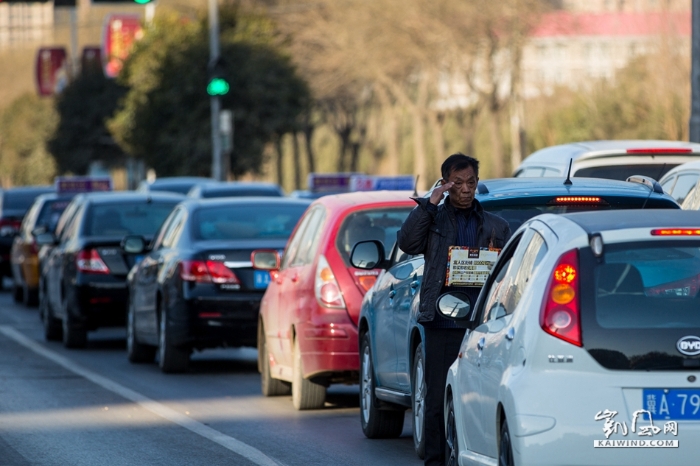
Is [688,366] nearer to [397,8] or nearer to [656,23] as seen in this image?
[656,23]

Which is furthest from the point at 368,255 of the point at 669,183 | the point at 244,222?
the point at 244,222

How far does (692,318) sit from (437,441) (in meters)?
2.57

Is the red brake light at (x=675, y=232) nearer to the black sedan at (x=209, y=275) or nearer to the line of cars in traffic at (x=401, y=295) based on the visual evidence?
the line of cars in traffic at (x=401, y=295)

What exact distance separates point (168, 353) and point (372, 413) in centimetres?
493

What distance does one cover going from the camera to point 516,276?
6.67 metres

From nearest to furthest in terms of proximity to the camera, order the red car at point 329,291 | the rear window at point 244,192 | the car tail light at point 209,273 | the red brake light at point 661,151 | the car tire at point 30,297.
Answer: the red car at point 329,291
the red brake light at point 661,151
the car tail light at point 209,273
the rear window at point 244,192
the car tire at point 30,297

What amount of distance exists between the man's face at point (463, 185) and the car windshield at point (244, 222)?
263 inches

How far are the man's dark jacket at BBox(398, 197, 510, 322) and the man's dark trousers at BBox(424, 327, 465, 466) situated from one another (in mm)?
145

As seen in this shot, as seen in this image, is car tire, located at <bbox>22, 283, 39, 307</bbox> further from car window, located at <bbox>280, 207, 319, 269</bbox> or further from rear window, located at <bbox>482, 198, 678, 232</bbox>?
rear window, located at <bbox>482, 198, 678, 232</bbox>

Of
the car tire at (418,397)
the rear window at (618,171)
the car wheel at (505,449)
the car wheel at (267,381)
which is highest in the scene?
the rear window at (618,171)

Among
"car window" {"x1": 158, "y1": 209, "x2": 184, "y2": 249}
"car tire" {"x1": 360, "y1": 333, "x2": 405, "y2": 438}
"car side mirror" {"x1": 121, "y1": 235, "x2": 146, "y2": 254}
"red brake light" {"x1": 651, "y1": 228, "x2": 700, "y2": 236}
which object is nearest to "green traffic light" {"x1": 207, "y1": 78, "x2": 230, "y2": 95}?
"car side mirror" {"x1": 121, "y1": 235, "x2": 146, "y2": 254}

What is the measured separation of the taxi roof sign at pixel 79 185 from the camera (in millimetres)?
30547

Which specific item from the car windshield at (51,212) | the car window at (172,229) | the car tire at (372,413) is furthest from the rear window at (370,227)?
the car windshield at (51,212)

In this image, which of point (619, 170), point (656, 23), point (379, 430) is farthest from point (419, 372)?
point (656, 23)
